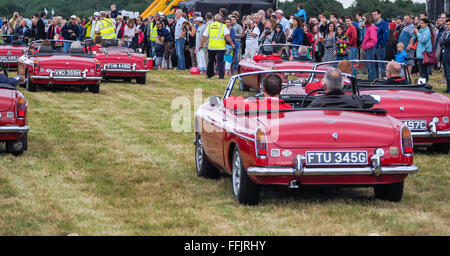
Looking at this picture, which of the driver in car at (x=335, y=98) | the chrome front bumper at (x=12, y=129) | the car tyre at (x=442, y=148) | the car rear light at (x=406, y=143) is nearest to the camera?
the car rear light at (x=406, y=143)

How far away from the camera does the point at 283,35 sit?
21781 millimetres

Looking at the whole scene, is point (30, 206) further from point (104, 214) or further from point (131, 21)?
point (131, 21)

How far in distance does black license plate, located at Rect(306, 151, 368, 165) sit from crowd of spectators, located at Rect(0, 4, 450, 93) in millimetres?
9524

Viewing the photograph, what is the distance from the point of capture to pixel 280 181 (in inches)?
278

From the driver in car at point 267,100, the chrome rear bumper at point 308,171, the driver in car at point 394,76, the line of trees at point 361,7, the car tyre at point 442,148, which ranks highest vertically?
the driver in car at point 267,100

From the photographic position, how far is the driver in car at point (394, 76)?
11523mm

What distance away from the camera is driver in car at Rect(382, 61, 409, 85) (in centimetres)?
1152

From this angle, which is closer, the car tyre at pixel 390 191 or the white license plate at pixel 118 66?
the car tyre at pixel 390 191

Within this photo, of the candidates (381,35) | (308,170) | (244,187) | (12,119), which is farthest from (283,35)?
(308,170)

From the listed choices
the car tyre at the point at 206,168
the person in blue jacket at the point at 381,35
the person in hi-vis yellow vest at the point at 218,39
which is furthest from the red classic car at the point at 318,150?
the person in hi-vis yellow vest at the point at 218,39

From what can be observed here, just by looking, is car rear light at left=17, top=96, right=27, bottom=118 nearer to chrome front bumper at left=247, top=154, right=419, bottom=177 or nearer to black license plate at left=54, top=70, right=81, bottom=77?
chrome front bumper at left=247, top=154, right=419, bottom=177

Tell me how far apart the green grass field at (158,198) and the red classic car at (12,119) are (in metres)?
0.21

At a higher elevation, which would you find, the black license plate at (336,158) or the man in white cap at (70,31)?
the black license plate at (336,158)

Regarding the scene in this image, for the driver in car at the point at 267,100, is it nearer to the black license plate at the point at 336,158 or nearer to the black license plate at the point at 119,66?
the black license plate at the point at 336,158
